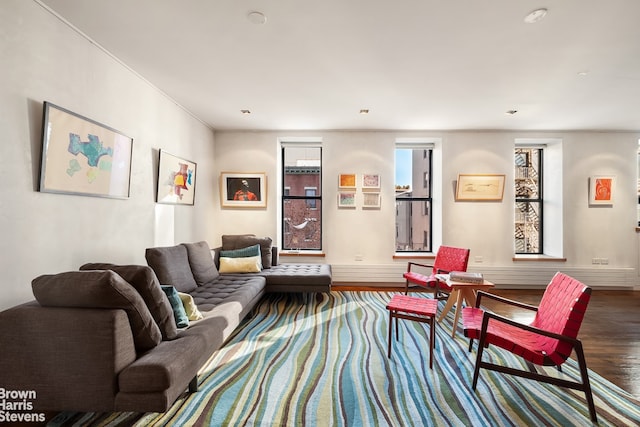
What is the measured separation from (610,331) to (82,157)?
5.60 metres

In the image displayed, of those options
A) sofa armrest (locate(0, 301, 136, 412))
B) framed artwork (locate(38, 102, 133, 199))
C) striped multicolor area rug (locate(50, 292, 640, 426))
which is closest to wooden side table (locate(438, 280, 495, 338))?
striped multicolor area rug (locate(50, 292, 640, 426))

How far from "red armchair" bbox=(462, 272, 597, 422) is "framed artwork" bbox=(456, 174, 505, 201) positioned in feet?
9.45

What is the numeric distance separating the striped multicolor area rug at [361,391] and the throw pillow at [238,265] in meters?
1.23

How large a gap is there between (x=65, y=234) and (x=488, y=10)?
359cm

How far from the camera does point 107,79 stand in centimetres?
262

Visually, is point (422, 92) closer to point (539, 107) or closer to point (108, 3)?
point (539, 107)

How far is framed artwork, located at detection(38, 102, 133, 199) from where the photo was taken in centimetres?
203

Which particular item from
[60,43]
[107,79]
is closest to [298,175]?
[107,79]

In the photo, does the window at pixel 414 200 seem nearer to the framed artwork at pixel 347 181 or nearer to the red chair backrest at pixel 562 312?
the framed artwork at pixel 347 181

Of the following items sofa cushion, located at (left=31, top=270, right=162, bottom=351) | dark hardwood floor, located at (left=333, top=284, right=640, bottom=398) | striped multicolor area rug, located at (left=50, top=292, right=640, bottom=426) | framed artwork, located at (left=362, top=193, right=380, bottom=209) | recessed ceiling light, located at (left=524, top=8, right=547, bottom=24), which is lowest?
striped multicolor area rug, located at (left=50, top=292, right=640, bottom=426)

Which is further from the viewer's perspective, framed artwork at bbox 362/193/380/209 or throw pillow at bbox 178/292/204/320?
framed artwork at bbox 362/193/380/209

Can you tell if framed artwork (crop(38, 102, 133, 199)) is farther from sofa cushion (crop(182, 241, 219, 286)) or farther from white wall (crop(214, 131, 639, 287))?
white wall (crop(214, 131, 639, 287))

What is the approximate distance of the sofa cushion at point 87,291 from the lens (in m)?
1.51

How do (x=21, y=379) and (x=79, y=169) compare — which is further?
(x=79, y=169)
